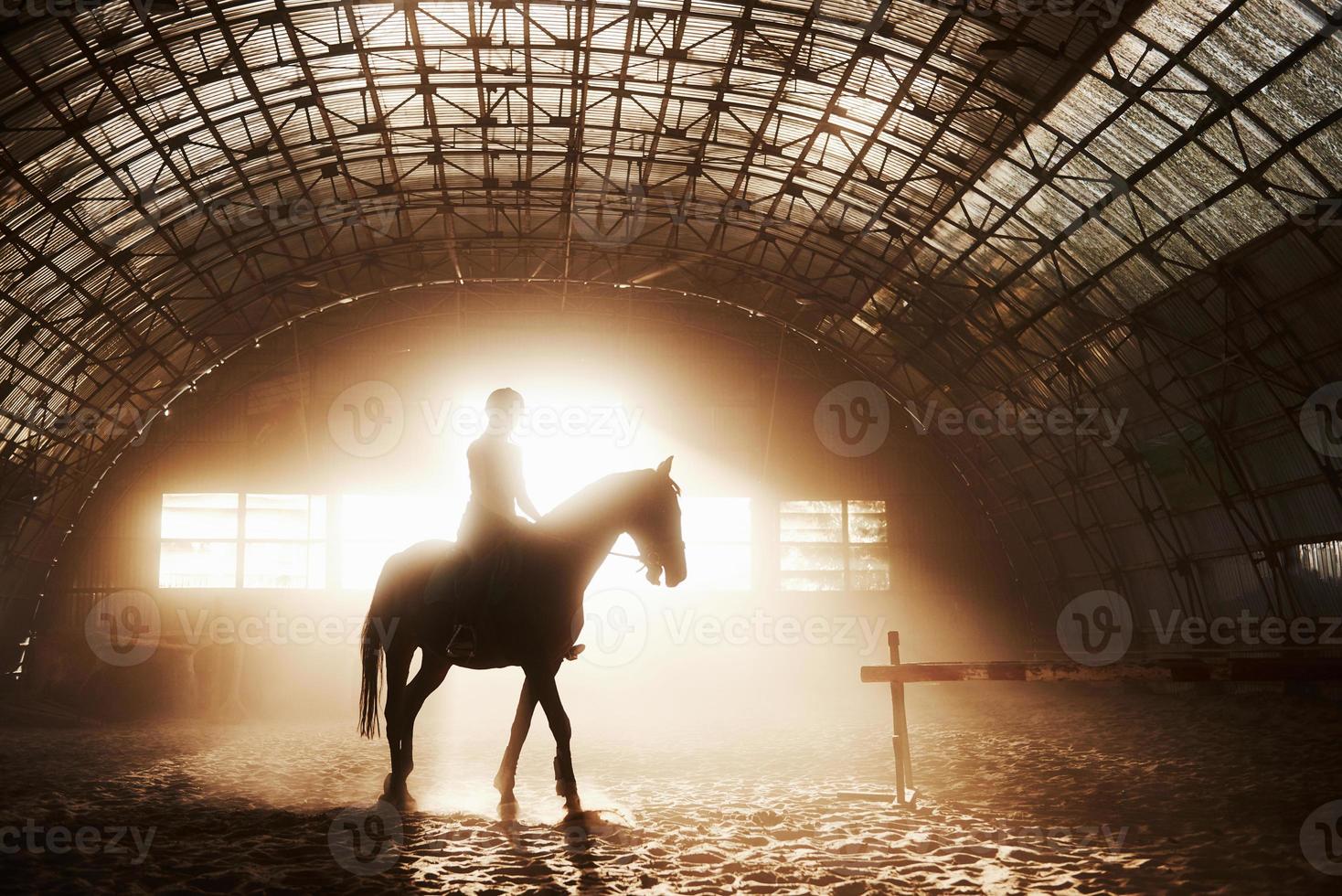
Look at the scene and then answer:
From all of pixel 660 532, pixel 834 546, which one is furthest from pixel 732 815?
pixel 834 546

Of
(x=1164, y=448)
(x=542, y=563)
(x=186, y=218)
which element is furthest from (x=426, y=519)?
(x=542, y=563)

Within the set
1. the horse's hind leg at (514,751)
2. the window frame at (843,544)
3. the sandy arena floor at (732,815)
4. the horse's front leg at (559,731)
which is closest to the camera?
the sandy arena floor at (732,815)

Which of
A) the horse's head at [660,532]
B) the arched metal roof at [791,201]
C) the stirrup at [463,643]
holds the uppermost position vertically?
the arched metal roof at [791,201]

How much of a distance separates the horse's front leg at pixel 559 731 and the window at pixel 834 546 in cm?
2412

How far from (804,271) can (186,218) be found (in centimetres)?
1644

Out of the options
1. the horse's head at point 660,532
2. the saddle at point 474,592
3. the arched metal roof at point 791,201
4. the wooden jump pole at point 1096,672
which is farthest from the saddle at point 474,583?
the arched metal roof at point 791,201

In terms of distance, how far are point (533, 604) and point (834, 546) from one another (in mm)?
25371

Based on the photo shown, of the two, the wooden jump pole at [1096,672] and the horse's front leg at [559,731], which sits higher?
the wooden jump pole at [1096,672]

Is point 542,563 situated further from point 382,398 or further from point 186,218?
point 382,398

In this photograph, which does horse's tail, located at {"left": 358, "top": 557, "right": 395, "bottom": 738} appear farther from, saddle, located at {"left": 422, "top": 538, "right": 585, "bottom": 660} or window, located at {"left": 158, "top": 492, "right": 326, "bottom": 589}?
window, located at {"left": 158, "top": 492, "right": 326, "bottom": 589}

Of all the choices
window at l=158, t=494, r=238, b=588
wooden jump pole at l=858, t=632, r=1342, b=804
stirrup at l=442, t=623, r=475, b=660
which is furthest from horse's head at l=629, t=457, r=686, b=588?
window at l=158, t=494, r=238, b=588

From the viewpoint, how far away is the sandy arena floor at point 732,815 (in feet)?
22.7

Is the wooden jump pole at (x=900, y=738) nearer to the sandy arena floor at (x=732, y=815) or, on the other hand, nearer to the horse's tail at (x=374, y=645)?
the sandy arena floor at (x=732, y=815)

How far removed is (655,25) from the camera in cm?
2066
